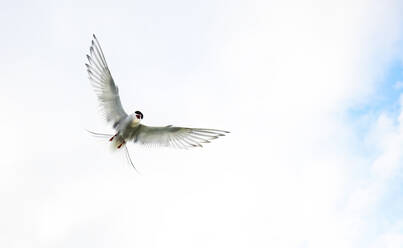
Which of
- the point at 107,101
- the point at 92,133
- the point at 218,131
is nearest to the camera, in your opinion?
the point at 218,131

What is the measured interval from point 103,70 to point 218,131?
555 centimetres

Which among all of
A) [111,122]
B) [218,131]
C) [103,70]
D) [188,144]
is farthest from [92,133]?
[218,131]

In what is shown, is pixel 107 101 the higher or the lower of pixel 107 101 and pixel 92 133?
the higher

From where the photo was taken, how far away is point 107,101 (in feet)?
52.4

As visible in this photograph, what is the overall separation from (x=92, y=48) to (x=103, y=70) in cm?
96

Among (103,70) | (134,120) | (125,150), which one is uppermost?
(103,70)

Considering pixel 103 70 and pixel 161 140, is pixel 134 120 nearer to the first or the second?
pixel 161 140

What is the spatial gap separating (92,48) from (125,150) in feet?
13.7

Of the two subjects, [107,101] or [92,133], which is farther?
[107,101]

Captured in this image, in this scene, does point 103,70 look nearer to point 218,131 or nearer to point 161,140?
point 161,140

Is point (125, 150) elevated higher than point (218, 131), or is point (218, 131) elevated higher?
point (218, 131)

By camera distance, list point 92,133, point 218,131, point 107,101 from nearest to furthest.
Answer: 1. point 218,131
2. point 92,133
3. point 107,101

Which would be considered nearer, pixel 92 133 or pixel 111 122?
pixel 92 133

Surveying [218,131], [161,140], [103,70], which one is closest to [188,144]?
[161,140]
